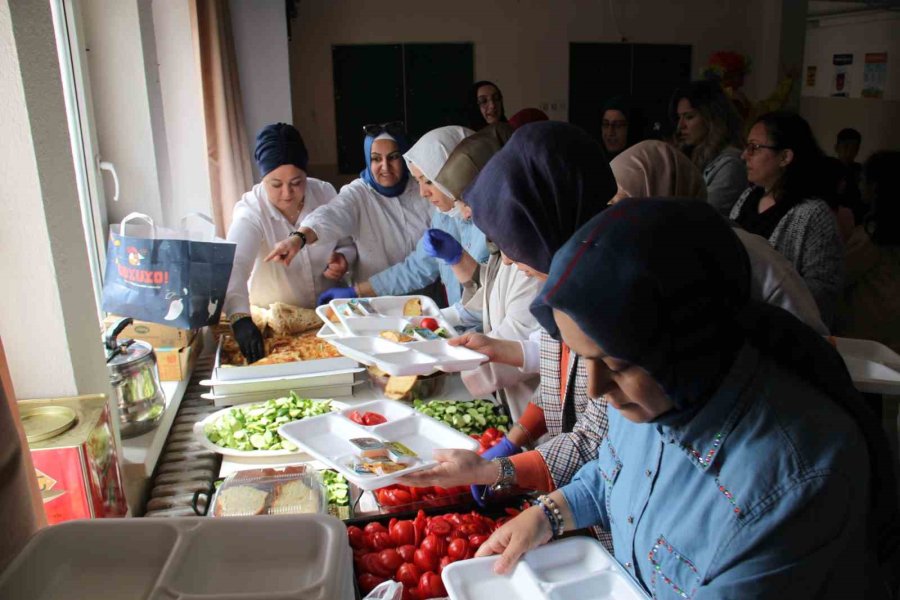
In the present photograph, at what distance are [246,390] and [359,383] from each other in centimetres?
34

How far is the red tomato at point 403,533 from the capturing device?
1417 millimetres

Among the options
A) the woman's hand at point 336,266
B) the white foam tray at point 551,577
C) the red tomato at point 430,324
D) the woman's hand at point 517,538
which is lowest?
the white foam tray at point 551,577

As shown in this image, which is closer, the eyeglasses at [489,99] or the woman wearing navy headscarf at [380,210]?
the woman wearing navy headscarf at [380,210]

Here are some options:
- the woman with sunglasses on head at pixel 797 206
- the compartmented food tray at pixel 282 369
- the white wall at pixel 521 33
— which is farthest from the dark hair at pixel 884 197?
the white wall at pixel 521 33

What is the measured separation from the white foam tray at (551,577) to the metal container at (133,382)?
3.24ft

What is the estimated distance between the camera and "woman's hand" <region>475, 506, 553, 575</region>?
49.5 inches

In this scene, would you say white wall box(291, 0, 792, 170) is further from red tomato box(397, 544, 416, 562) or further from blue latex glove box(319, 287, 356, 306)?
red tomato box(397, 544, 416, 562)

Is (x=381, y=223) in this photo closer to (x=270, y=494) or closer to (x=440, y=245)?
(x=440, y=245)

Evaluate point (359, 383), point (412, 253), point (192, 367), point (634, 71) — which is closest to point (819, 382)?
point (359, 383)

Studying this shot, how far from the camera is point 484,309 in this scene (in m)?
2.37

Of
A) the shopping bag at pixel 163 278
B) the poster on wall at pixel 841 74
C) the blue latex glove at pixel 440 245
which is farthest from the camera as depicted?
the poster on wall at pixel 841 74

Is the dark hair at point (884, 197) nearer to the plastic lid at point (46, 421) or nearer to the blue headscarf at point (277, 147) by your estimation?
the blue headscarf at point (277, 147)

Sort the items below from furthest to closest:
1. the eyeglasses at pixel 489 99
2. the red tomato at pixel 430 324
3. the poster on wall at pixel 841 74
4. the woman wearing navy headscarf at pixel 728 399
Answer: the poster on wall at pixel 841 74, the eyeglasses at pixel 489 99, the red tomato at pixel 430 324, the woman wearing navy headscarf at pixel 728 399

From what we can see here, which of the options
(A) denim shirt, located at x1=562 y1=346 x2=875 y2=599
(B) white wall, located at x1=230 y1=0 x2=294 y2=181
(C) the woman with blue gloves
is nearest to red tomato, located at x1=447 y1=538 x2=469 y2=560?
(A) denim shirt, located at x1=562 y1=346 x2=875 y2=599
